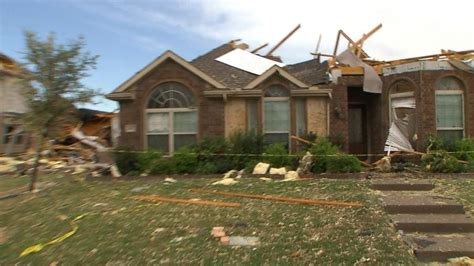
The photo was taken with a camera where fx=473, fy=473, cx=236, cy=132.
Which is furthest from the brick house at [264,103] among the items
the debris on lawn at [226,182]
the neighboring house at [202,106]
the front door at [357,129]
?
the debris on lawn at [226,182]

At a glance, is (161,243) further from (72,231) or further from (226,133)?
(226,133)

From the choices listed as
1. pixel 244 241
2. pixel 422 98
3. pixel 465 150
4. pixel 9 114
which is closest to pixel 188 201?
pixel 244 241

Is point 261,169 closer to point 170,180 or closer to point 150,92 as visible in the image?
point 170,180

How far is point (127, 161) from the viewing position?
14.7 meters

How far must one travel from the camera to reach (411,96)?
53.0ft

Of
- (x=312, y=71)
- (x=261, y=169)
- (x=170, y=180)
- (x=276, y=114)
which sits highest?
(x=312, y=71)

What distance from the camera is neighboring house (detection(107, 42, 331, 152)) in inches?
640

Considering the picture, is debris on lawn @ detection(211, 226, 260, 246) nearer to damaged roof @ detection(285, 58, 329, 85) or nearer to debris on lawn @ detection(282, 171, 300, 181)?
debris on lawn @ detection(282, 171, 300, 181)

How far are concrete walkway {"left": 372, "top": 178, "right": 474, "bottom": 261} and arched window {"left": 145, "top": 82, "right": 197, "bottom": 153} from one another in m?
8.11

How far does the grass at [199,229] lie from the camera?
6.77 metres

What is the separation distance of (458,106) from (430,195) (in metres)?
7.51

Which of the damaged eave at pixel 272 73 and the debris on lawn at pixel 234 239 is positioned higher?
the damaged eave at pixel 272 73

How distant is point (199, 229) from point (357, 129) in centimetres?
1308

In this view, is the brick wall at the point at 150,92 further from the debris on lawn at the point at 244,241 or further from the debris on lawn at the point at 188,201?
the debris on lawn at the point at 244,241
